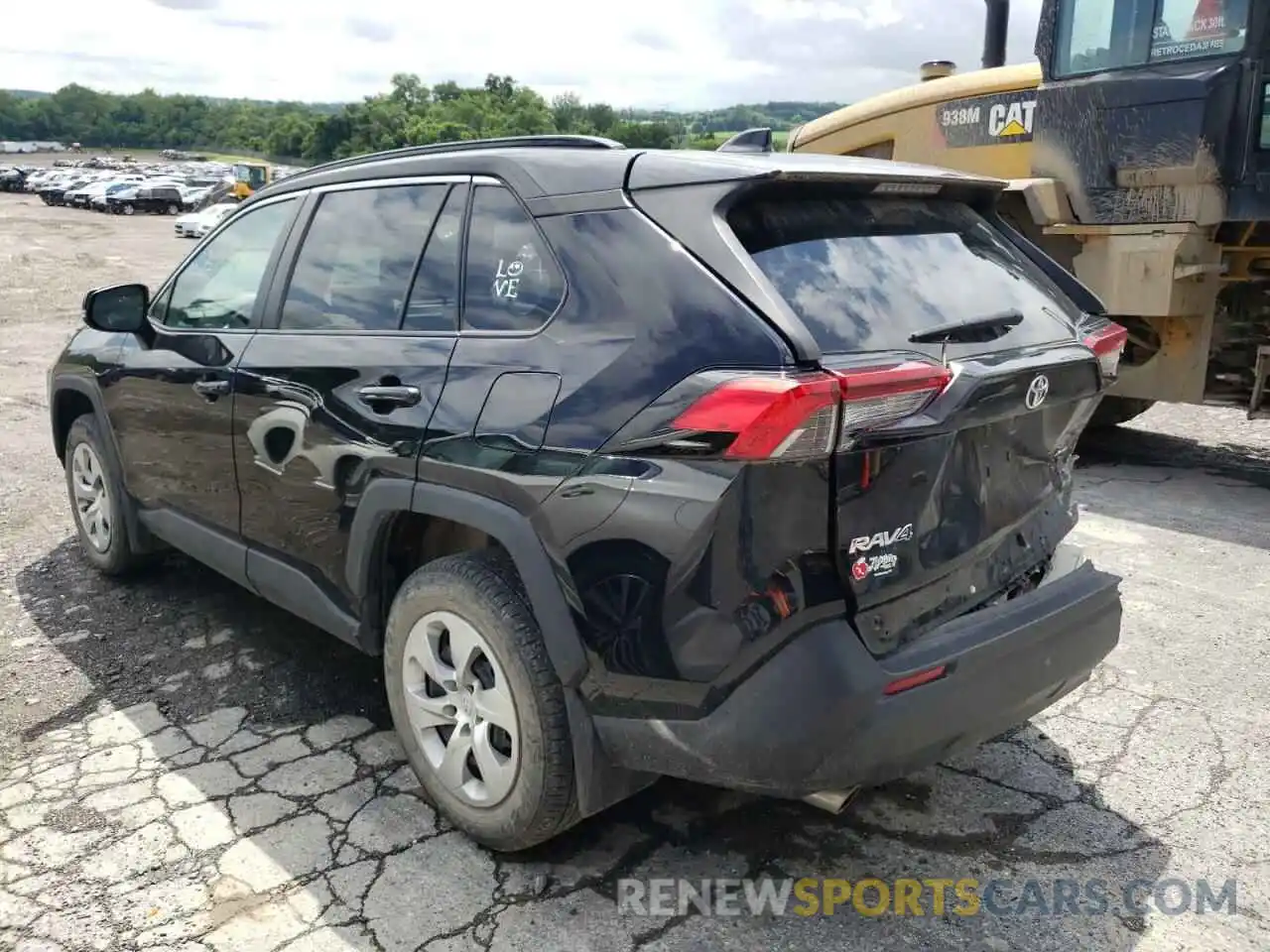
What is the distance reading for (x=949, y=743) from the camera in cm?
246

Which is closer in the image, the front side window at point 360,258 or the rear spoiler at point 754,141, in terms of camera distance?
the front side window at point 360,258

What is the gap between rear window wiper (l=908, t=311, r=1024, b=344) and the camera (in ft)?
8.32

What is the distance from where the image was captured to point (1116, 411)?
24.7 ft

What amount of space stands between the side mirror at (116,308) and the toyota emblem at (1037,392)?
3387 mm

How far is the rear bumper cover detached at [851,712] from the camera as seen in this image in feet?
7.44

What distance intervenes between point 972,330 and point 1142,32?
4.75m

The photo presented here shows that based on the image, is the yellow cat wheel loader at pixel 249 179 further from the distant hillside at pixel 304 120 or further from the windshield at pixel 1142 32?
the windshield at pixel 1142 32

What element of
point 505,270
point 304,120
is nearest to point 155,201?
point 505,270

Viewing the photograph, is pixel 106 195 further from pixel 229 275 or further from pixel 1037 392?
pixel 1037 392

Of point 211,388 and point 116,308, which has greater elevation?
point 116,308

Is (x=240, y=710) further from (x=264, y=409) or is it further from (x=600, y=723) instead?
(x=600, y=723)

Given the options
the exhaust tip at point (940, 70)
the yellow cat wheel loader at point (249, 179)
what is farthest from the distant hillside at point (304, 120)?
the exhaust tip at point (940, 70)

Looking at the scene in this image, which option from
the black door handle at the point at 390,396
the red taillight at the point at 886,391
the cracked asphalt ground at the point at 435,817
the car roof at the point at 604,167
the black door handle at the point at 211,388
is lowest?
the cracked asphalt ground at the point at 435,817

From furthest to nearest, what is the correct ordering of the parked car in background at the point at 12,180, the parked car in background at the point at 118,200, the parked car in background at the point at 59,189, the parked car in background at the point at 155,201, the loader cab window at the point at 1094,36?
the parked car in background at the point at 12,180
the parked car in background at the point at 59,189
the parked car in background at the point at 155,201
the parked car in background at the point at 118,200
the loader cab window at the point at 1094,36
